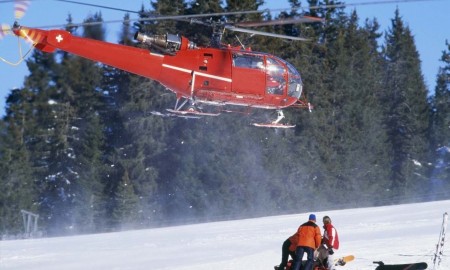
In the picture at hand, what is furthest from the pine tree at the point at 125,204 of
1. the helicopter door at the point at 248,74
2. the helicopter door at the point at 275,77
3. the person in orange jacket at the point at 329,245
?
the person in orange jacket at the point at 329,245

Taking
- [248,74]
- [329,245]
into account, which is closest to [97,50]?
[248,74]

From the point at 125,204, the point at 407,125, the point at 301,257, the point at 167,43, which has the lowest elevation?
the point at 125,204

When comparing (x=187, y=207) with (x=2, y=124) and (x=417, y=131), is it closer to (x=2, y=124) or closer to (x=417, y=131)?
(x=2, y=124)

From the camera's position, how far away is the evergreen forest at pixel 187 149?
46.1 metres

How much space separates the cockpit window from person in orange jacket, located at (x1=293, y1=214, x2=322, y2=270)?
7223 millimetres

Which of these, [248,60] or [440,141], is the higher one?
[248,60]

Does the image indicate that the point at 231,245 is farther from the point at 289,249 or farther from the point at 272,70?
the point at 289,249

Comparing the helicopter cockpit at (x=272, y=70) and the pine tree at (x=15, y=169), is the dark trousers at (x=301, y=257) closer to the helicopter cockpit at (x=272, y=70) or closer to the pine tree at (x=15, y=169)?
the helicopter cockpit at (x=272, y=70)

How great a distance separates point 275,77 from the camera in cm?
2470

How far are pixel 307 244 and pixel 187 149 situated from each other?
3359 centimetres

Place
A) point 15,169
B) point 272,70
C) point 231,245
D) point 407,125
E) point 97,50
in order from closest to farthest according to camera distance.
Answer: point 97,50, point 272,70, point 231,245, point 15,169, point 407,125

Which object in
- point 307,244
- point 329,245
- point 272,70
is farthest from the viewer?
point 272,70

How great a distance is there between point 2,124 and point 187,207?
524 inches

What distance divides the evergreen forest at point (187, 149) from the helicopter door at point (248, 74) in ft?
46.3
